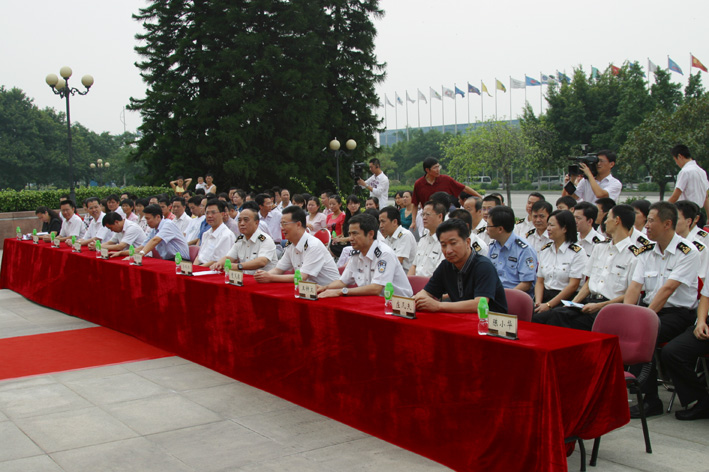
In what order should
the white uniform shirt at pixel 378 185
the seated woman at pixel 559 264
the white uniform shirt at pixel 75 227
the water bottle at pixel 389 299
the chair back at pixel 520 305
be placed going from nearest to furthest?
the water bottle at pixel 389 299
the chair back at pixel 520 305
the seated woman at pixel 559 264
the white uniform shirt at pixel 75 227
the white uniform shirt at pixel 378 185

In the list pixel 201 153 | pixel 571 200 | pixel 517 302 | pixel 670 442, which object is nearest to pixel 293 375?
pixel 517 302

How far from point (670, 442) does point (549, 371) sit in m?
1.44

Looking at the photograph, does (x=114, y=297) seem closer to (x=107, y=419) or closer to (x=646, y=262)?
(x=107, y=419)

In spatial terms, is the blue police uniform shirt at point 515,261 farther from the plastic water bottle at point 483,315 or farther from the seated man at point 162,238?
the seated man at point 162,238

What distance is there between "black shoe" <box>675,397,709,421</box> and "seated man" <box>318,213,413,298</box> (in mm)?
1966

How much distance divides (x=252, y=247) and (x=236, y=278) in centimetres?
115

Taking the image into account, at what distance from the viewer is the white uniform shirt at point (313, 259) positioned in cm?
510

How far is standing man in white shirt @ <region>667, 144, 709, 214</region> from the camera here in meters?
6.55

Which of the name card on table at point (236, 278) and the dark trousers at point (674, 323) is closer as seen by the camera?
the dark trousers at point (674, 323)

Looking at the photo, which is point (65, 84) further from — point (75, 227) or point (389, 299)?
point (389, 299)

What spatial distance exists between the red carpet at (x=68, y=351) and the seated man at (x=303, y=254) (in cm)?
157

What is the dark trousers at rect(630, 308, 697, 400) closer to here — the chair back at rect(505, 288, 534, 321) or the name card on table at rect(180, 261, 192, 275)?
the chair back at rect(505, 288, 534, 321)

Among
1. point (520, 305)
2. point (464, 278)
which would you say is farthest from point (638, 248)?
point (464, 278)

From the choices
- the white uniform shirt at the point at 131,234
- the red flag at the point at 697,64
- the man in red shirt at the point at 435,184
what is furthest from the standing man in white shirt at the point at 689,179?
the red flag at the point at 697,64
